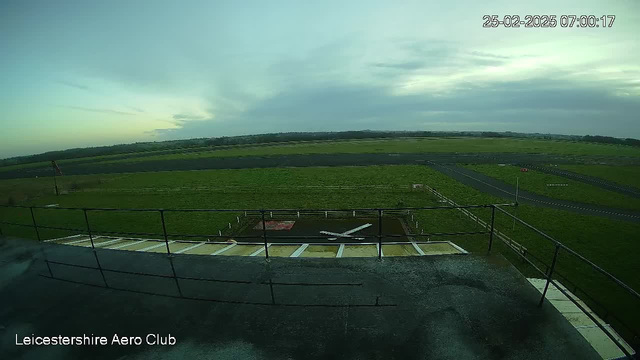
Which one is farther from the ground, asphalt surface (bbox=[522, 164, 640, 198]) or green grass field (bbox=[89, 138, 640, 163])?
green grass field (bbox=[89, 138, 640, 163])

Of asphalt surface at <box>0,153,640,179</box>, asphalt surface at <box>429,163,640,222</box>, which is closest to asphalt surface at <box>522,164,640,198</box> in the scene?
asphalt surface at <box>429,163,640,222</box>

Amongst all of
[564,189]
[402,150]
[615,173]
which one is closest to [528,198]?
[564,189]

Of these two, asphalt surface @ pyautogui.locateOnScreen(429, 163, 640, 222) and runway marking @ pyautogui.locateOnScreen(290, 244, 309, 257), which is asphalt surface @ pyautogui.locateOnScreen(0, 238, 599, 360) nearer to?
runway marking @ pyautogui.locateOnScreen(290, 244, 309, 257)

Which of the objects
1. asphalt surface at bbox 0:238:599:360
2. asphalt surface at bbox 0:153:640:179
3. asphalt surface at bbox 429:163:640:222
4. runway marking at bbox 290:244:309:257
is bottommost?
asphalt surface at bbox 429:163:640:222

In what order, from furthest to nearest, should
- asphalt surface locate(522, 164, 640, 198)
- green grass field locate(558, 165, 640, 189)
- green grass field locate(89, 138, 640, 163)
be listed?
green grass field locate(89, 138, 640, 163), green grass field locate(558, 165, 640, 189), asphalt surface locate(522, 164, 640, 198)

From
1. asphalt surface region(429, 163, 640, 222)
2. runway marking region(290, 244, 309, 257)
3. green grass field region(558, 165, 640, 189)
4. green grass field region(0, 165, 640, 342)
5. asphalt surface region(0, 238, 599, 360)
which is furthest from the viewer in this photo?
green grass field region(558, 165, 640, 189)

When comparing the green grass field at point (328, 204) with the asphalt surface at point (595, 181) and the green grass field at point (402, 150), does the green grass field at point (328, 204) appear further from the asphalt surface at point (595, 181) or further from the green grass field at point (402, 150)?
the green grass field at point (402, 150)

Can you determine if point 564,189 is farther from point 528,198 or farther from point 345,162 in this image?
point 345,162
